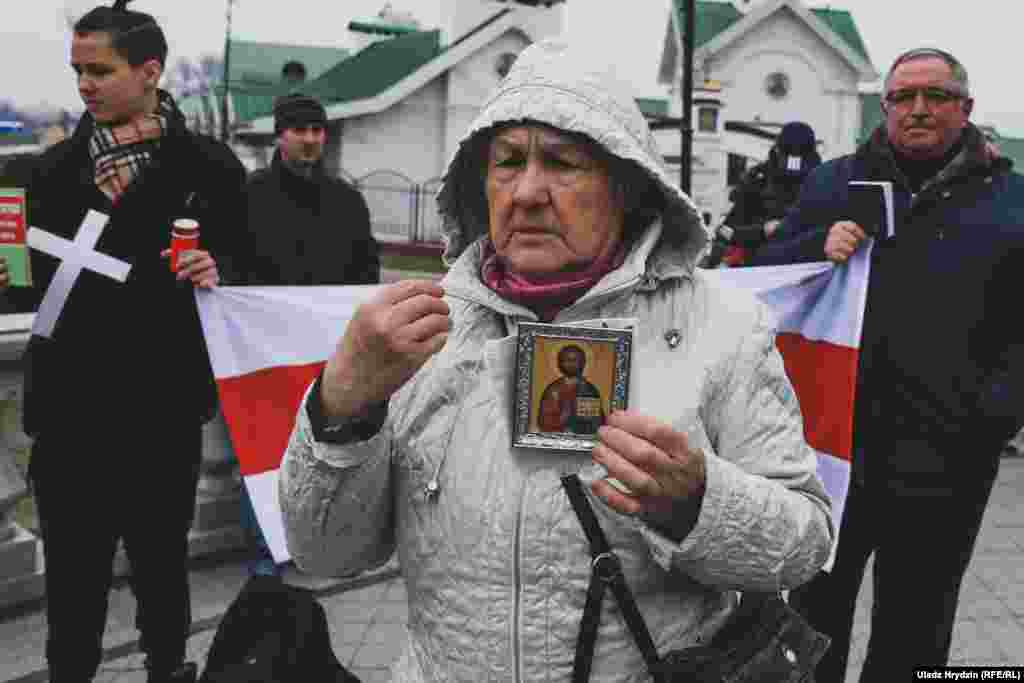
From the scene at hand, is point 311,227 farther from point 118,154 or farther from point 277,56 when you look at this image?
point 277,56

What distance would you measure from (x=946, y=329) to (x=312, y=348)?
2.07 metres

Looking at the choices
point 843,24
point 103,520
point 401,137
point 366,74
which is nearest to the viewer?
point 103,520

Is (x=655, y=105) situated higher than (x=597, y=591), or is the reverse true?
(x=655, y=105)

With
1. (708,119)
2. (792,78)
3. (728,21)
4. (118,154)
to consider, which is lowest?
(118,154)

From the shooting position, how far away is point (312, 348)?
3.66 m

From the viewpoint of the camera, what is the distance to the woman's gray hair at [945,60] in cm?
312

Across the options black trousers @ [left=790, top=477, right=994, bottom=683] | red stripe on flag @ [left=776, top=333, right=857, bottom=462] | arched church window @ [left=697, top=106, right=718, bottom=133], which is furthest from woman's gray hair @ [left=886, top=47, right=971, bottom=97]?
arched church window @ [left=697, top=106, right=718, bottom=133]

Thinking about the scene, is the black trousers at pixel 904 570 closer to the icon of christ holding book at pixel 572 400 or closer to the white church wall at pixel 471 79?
the icon of christ holding book at pixel 572 400

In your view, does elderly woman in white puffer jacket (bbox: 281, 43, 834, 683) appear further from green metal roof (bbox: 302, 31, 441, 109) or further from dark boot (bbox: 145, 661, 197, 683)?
green metal roof (bbox: 302, 31, 441, 109)

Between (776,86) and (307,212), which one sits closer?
(307,212)

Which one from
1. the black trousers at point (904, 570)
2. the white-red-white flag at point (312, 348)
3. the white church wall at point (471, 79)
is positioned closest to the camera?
the black trousers at point (904, 570)

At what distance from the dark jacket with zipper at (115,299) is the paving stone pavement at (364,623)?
1.28 metres

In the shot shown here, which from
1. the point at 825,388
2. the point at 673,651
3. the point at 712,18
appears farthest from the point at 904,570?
the point at 712,18

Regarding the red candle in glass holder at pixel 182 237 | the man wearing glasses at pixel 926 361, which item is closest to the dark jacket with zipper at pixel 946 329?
the man wearing glasses at pixel 926 361
